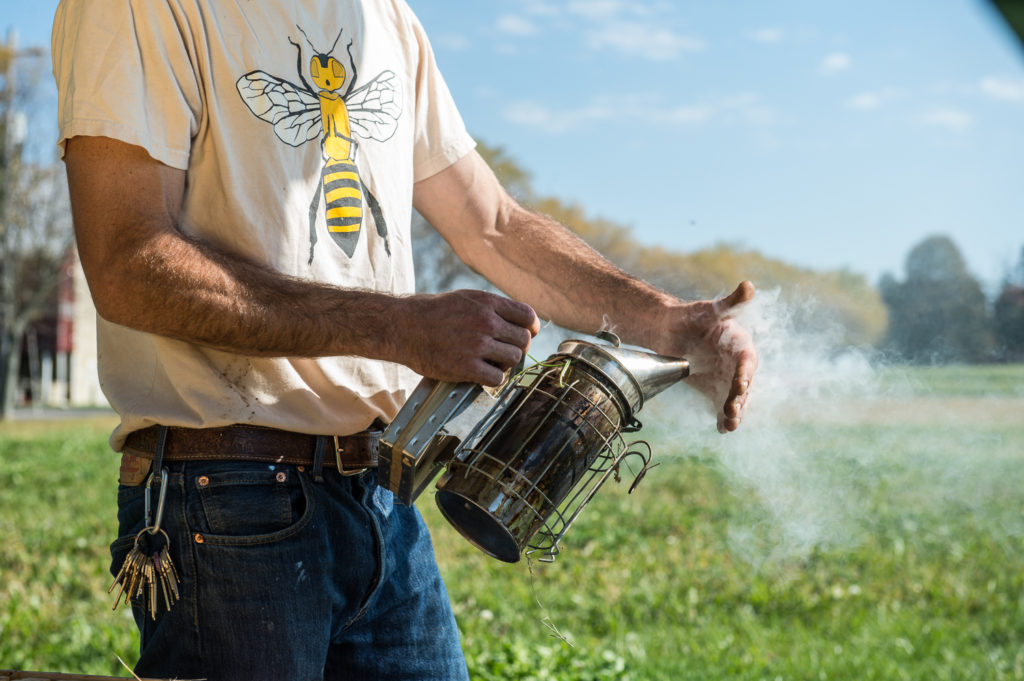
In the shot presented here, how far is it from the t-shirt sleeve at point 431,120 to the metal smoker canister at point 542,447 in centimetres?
84

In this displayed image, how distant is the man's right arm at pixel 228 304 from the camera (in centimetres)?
172

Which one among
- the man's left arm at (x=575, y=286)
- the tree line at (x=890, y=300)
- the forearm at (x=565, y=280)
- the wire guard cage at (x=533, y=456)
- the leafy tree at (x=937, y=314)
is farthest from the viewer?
the leafy tree at (x=937, y=314)

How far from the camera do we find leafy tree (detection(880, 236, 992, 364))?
12.8ft

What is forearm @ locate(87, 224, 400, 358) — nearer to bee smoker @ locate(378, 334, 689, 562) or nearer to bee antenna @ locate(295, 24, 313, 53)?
bee smoker @ locate(378, 334, 689, 562)

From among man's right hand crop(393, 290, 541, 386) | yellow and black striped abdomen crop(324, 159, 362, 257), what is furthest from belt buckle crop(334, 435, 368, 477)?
yellow and black striped abdomen crop(324, 159, 362, 257)

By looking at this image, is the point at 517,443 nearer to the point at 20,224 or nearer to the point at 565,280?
the point at 565,280

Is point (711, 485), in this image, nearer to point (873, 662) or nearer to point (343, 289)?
point (873, 662)

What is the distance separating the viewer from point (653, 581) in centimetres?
552

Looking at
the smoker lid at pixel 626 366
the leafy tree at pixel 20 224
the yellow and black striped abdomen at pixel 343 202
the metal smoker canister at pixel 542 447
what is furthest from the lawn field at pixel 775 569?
the leafy tree at pixel 20 224

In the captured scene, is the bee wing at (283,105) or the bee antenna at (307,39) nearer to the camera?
the bee wing at (283,105)

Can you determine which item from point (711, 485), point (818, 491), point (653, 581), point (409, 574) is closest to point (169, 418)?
point (409, 574)

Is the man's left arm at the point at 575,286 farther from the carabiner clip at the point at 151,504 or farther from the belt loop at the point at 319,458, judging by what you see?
the carabiner clip at the point at 151,504

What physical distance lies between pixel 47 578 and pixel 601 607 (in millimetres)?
3235

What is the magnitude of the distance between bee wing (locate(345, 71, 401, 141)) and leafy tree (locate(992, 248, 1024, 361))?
361cm
